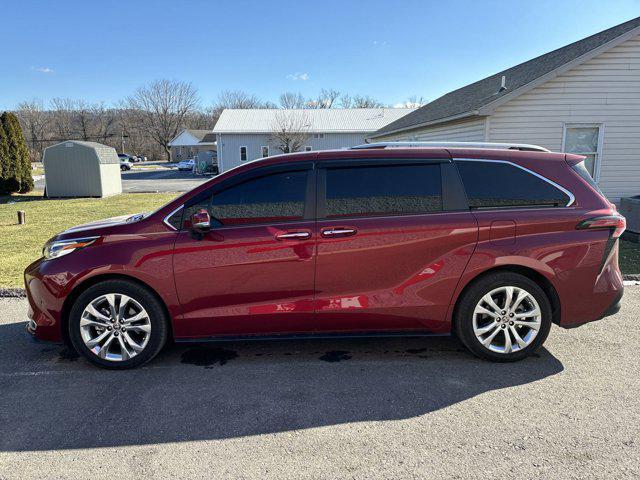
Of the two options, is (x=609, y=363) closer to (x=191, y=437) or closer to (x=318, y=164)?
(x=318, y=164)

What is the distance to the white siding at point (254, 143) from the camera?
119 feet

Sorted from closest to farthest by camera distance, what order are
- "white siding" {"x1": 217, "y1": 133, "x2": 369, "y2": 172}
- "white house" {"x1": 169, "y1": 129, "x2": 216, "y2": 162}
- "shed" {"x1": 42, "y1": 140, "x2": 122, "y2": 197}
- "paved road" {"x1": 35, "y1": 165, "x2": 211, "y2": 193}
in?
"shed" {"x1": 42, "y1": 140, "x2": 122, "y2": 197}
"paved road" {"x1": 35, "y1": 165, "x2": 211, "y2": 193}
"white siding" {"x1": 217, "y1": 133, "x2": 369, "y2": 172}
"white house" {"x1": 169, "y1": 129, "x2": 216, "y2": 162}

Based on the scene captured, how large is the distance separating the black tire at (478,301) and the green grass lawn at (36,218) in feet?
19.5

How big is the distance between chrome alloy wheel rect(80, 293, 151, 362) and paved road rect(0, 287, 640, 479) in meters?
0.20

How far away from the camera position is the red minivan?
11.3 feet

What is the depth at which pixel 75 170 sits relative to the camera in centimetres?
1964

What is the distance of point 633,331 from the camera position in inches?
167

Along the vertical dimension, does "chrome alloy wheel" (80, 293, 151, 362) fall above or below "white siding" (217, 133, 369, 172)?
below

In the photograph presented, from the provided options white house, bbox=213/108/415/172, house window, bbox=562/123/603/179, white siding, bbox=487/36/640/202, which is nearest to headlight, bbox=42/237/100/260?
white siding, bbox=487/36/640/202

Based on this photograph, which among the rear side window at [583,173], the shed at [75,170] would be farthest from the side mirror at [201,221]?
the shed at [75,170]

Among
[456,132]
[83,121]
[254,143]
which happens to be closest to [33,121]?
[83,121]

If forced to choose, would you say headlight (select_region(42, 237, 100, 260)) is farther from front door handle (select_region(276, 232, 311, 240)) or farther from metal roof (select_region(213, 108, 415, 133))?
metal roof (select_region(213, 108, 415, 133))

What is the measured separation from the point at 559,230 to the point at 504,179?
608 millimetres

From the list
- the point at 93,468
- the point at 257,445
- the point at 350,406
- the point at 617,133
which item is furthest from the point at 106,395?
the point at 617,133
